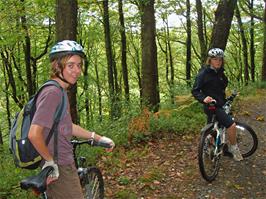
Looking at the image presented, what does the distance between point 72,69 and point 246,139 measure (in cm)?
545

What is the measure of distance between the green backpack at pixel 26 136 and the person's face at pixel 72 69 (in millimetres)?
163

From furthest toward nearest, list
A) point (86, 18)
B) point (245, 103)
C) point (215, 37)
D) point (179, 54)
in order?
point (179, 54)
point (86, 18)
point (245, 103)
point (215, 37)

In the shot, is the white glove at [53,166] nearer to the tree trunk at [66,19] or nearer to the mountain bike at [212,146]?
the mountain bike at [212,146]


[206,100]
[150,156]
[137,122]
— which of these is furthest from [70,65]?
[137,122]

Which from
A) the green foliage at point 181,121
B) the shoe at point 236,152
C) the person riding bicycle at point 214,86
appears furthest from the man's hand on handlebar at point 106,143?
the green foliage at point 181,121

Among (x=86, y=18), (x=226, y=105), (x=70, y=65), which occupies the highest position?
(x=86, y=18)

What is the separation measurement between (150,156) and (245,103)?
5.88 metres

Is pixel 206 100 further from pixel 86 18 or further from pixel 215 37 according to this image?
pixel 86 18

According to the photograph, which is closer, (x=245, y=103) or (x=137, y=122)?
(x=137, y=122)

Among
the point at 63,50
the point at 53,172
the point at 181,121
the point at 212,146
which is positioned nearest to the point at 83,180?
the point at 53,172

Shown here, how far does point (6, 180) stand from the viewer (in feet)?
21.8

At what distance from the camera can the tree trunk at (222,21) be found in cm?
1118

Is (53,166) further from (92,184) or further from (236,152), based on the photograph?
(236,152)

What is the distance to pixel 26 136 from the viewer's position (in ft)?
10.7
